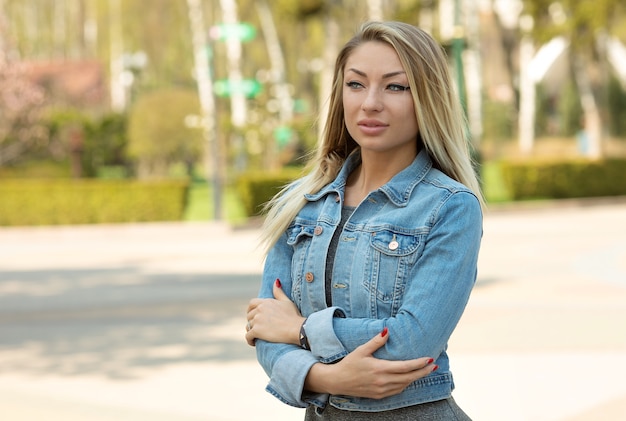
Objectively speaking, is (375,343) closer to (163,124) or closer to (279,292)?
(279,292)

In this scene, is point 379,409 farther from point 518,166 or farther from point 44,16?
point 44,16

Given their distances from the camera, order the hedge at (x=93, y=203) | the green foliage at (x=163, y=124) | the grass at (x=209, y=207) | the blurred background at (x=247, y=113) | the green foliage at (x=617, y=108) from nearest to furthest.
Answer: the hedge at (x=93, y=203) < the blurred background at (x=247, y=113) < the grass at (x=209, y=207) < the green foliage at (x=163, y=124) < the green foliage at (x=617, y=108)

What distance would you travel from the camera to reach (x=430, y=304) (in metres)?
2.22

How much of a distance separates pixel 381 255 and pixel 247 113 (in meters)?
29.2

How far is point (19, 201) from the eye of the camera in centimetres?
2325

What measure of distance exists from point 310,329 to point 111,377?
489 cm

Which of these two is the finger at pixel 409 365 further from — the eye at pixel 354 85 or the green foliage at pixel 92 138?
the green foliage at pixel 92 138

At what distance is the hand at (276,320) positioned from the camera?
2383mm

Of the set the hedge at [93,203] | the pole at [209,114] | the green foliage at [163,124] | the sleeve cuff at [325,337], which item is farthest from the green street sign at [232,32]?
the sleeve cuff at [325,337]

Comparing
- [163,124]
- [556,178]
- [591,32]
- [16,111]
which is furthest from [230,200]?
[591,32]

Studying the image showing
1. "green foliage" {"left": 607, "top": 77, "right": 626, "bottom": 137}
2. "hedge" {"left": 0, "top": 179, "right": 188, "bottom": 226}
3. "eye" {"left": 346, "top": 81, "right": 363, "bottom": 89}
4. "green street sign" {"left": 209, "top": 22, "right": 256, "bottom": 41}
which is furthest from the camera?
"green foliage" {"left": 607, "top": 77, "right": 626, "bottom": 137}

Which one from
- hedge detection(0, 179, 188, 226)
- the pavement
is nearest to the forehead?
the pavement

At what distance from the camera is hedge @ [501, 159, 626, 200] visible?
93.1 feet

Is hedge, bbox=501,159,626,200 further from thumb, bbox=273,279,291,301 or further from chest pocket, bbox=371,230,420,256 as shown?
chest pocket, bbox=371,230,420,256
